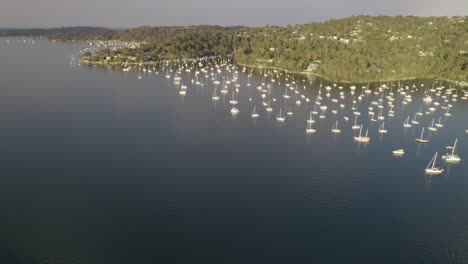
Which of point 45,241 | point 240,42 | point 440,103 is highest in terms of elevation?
point 240,42

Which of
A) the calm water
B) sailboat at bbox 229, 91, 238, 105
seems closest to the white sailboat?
sailboat at bbox 229, 91, 238, 105

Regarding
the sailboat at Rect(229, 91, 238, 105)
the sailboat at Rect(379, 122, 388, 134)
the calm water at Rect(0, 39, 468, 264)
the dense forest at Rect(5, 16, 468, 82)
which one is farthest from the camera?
the dense forest at Rect(5, 16, 468, 82)

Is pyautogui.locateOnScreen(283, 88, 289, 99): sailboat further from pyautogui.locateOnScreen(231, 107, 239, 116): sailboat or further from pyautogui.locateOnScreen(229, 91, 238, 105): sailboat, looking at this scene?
pyautogui.locateOnScreen(231, 107, 239, 116): sailboat

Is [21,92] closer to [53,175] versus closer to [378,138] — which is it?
[53,175]

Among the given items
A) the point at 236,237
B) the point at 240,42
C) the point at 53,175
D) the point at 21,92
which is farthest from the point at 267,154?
the point at 240,42

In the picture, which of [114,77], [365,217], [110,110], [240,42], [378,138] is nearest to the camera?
[365,217]

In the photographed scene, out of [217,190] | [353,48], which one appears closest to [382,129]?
[217,190]
